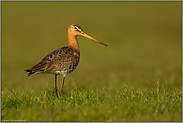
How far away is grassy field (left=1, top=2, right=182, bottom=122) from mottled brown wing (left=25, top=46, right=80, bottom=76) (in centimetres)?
59

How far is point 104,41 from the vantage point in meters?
21.6

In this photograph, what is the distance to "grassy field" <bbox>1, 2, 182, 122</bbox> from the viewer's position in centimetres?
528

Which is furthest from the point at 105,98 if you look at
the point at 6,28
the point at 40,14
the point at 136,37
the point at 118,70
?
the point at 40,14

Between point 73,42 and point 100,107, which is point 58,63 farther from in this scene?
point 100,107

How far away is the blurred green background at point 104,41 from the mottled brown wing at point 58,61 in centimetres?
62

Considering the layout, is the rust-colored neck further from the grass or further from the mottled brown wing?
the grass

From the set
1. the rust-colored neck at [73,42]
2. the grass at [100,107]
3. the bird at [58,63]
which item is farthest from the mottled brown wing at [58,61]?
the grass at [100,107]

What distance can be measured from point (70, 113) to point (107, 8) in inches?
1249

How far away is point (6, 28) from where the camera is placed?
2681 centimetres

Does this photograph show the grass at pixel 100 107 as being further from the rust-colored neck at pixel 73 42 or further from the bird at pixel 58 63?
the rust-colored neck at pixel 73 42

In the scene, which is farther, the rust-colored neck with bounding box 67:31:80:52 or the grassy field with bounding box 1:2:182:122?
the rust-colored neck with bounding box 67:31:80:52

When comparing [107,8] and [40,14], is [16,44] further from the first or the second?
[107,8]

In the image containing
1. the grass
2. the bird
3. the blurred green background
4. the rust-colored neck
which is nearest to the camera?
the grass

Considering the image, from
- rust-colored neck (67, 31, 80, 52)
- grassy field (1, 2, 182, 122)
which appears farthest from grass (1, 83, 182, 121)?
rust-colored neck (67, 31, 80, 52)
